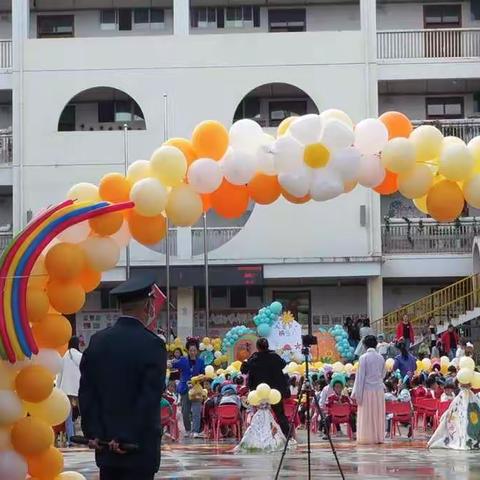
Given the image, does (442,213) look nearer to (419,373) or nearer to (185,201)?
(185,201)

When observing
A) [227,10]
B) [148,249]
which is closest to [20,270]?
[148,249]

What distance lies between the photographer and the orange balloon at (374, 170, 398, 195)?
460 inches

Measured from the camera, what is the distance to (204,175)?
36.9ft

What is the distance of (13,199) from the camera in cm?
3791

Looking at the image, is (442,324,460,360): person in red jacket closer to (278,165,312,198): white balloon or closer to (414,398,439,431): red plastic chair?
(414,398,439,431): red plastic chair

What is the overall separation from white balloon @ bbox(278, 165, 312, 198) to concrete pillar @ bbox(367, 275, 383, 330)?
2587cm

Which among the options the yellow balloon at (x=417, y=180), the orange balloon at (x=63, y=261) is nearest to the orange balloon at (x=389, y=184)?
the yellow balloon at (x=417, y=180)

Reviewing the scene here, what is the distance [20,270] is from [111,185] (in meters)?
1.68

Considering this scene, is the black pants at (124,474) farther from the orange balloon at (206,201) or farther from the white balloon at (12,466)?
the orange balloon at (206,201)

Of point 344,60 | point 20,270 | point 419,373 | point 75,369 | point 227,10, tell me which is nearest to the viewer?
point 20,270

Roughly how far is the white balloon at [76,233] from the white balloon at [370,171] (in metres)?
2.75

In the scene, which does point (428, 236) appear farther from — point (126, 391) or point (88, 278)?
point (126, 391)

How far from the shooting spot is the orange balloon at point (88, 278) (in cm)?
1054

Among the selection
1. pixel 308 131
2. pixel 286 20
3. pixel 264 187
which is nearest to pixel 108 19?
pixel 286 20
